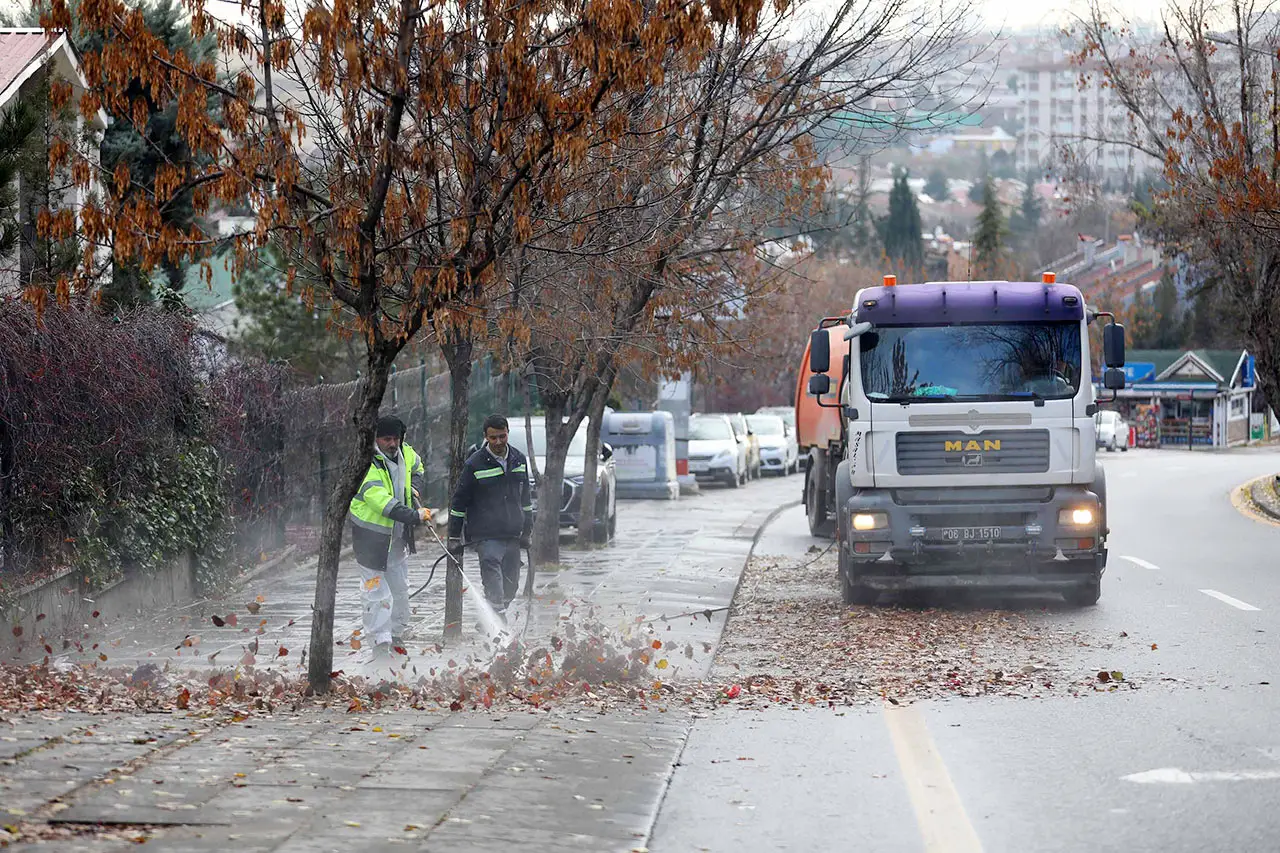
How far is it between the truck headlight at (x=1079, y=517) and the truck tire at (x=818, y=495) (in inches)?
334

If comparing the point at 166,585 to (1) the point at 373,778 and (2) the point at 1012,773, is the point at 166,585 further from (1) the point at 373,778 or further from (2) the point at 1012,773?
(2) the point at 1012,773

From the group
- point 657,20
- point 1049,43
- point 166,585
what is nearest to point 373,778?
point 657,20

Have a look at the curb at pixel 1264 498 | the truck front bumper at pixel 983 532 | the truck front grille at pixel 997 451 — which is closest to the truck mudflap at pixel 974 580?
the truck front bumper at pixel 983 532

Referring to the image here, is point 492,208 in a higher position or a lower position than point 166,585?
higher

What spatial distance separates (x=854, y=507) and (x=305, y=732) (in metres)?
7.30

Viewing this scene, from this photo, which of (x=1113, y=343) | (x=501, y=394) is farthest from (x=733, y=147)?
(x=501, y=394)

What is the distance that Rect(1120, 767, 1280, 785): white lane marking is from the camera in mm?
7168

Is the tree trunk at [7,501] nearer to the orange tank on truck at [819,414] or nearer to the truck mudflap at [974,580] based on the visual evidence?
the truck mudflap at [974,580]

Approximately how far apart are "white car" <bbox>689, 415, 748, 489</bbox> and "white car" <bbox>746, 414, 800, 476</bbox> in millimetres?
4743

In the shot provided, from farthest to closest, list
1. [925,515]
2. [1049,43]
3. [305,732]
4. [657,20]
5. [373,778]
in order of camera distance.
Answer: [1049,43]
[925,515]
[657,20]
[305,732]
[373,778]

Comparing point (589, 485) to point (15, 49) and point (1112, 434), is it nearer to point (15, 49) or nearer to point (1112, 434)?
point (15, 49)

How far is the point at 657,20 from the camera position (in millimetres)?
8734

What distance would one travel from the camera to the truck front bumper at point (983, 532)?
1417 cm

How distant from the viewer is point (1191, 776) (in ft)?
23.8
